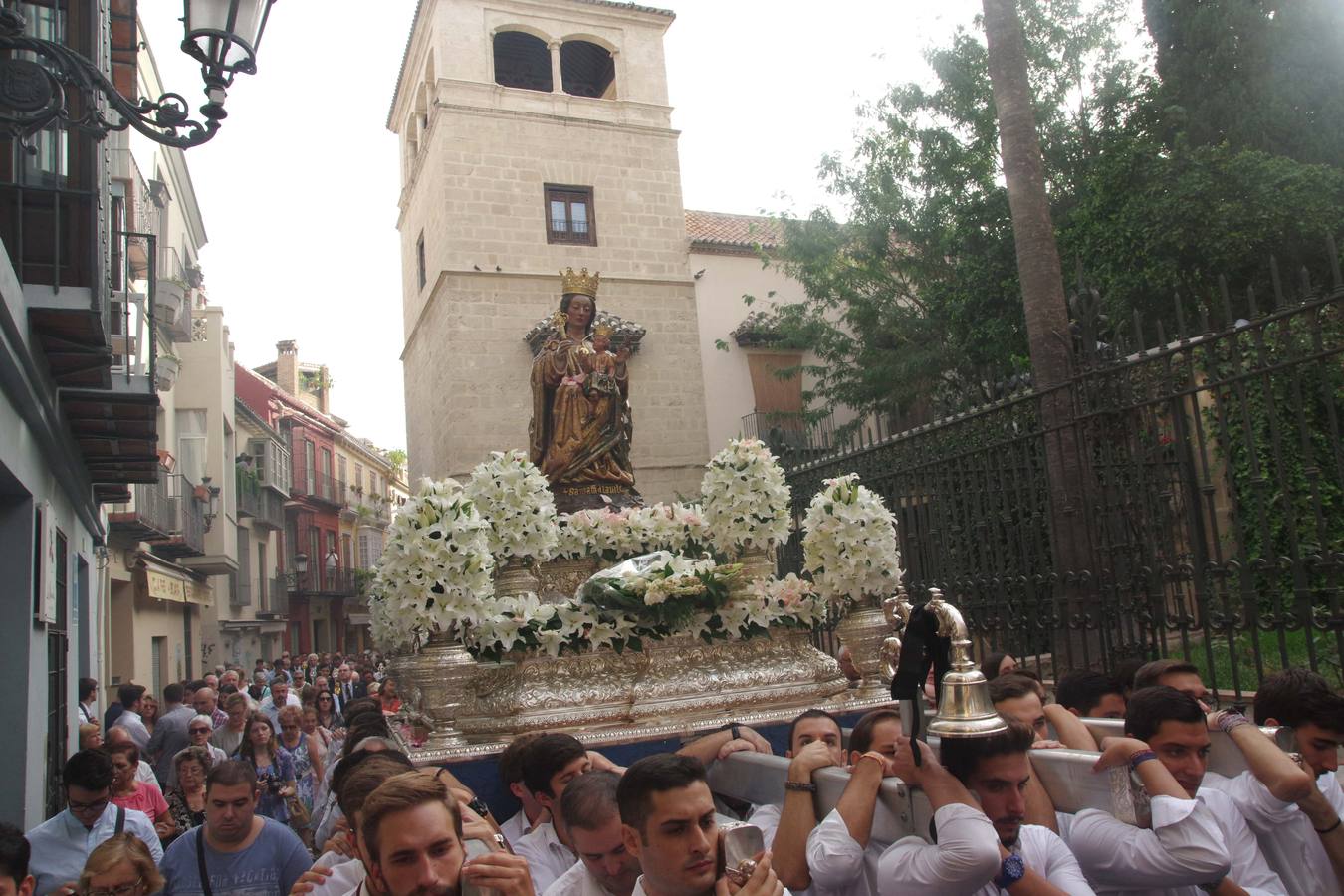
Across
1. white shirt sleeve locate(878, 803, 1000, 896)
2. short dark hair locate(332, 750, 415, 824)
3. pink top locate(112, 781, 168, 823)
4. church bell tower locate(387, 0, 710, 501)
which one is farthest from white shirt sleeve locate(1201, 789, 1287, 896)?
church bell tower locate(387, 0, 710, 501)

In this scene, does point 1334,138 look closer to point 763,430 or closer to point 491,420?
point 763,430

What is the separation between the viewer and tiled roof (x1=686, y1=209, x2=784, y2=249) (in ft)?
82.3

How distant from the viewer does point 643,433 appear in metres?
22.8

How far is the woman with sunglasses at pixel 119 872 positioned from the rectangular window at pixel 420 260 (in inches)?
862

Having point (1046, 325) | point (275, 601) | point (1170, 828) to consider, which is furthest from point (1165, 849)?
point (275, 601)

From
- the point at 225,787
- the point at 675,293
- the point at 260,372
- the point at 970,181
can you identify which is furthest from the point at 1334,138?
the point at 260,372

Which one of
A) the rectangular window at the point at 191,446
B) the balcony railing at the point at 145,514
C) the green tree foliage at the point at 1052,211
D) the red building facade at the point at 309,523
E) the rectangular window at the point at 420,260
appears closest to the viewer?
the green tree foliage at the point at 1052,211

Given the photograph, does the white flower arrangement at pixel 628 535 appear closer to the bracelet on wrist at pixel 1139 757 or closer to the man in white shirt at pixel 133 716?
the man in white shirt at pixel 133 716

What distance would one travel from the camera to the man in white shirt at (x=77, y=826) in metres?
4.45

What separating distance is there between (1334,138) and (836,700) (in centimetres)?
1357

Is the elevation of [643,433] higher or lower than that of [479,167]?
lower

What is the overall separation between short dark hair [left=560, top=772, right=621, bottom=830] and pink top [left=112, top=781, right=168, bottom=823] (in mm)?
4081

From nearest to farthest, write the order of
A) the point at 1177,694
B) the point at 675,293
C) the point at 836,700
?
the point at 1177,694
the point at 836,700
the point at 675,293

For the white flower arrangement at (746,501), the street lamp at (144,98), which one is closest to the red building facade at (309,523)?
the white flower arrangement at (746,501)
